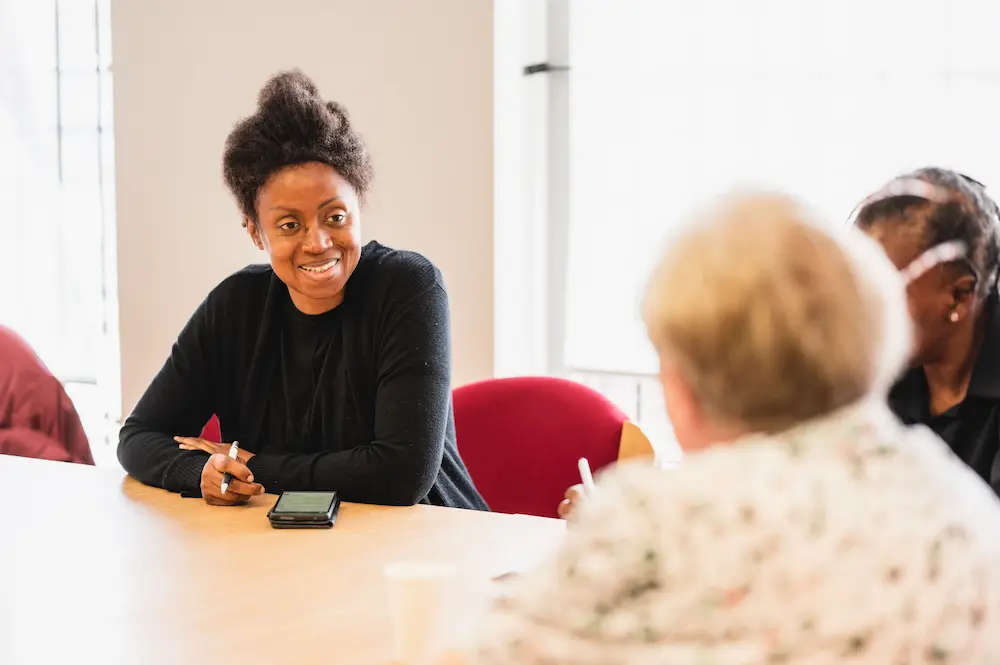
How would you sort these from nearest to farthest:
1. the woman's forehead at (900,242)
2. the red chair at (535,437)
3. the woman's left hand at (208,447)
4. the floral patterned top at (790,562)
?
the floral patterned top at (790,562) < the woman's forehead at (900,242) < the woman's left hand at (208,447) < the red chair at (535,437)

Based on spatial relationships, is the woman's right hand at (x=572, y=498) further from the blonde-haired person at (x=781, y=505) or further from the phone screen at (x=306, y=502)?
the blonde-haired person at (x=781, y=505)

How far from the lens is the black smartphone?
6.37ft

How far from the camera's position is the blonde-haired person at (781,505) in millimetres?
991

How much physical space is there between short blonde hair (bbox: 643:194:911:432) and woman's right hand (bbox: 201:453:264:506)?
4.02ft

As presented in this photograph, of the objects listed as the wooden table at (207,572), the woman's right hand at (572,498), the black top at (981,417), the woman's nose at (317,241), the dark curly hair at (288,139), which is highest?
the dark curly hair at (288,139)

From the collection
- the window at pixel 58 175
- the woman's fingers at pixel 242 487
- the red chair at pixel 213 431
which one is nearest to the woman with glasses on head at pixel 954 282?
the woman's fingers at pixel 242 487

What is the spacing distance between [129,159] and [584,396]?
2038 mm

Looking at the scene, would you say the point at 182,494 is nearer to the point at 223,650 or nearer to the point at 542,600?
the point at 223,650

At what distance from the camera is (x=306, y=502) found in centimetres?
201

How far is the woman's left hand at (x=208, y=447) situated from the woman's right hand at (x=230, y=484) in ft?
0.35

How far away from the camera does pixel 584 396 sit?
95.9 inches

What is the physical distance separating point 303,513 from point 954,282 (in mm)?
1127

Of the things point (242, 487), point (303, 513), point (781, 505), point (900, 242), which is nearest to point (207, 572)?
point (303, 513)

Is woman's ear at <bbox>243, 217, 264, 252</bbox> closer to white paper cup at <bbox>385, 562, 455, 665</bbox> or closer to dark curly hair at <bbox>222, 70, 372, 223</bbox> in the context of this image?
dark curly hair at <bbox>222, 70, 372, 223</bbox>
